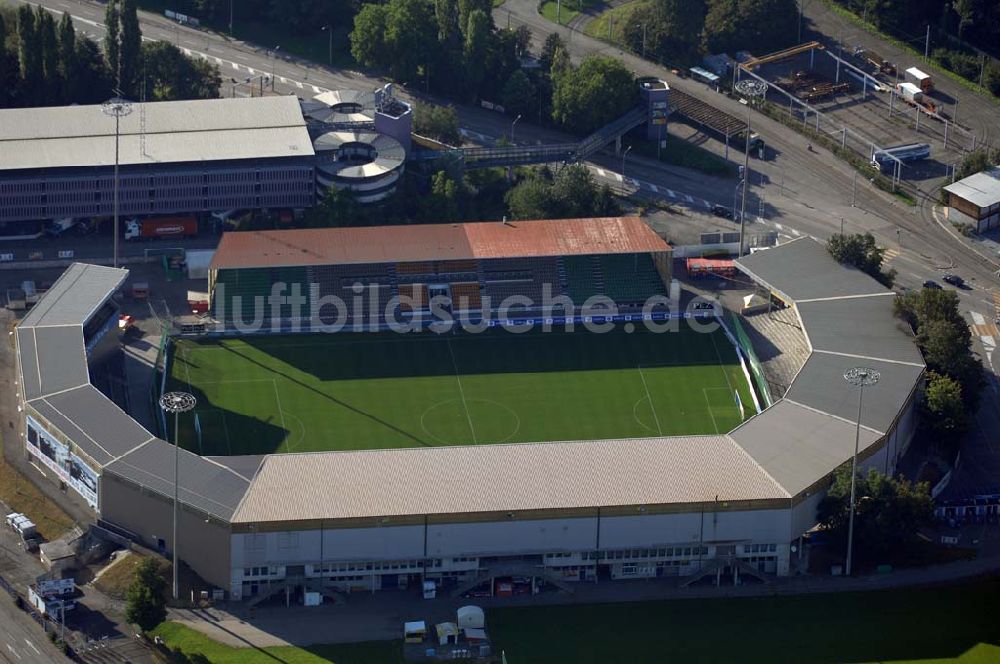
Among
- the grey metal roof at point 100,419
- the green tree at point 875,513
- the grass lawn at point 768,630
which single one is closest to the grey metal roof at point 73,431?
the grey metal roof at point 100,419

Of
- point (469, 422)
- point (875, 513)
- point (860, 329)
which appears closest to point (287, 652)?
point (469, 422)

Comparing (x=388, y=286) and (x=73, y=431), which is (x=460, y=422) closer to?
(x=388, y=286)

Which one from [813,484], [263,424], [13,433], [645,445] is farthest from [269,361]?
[813,484]

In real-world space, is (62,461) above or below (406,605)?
above

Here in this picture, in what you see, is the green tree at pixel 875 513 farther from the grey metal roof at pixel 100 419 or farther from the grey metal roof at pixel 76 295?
the grey metal roof at pixel 76 295

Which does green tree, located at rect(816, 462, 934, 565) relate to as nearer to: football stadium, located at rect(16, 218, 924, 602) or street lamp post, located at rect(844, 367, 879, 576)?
street lamp post, located at rect(844, 367, 879, 576)

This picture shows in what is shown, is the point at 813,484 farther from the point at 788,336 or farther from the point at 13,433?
the point at 13,433
